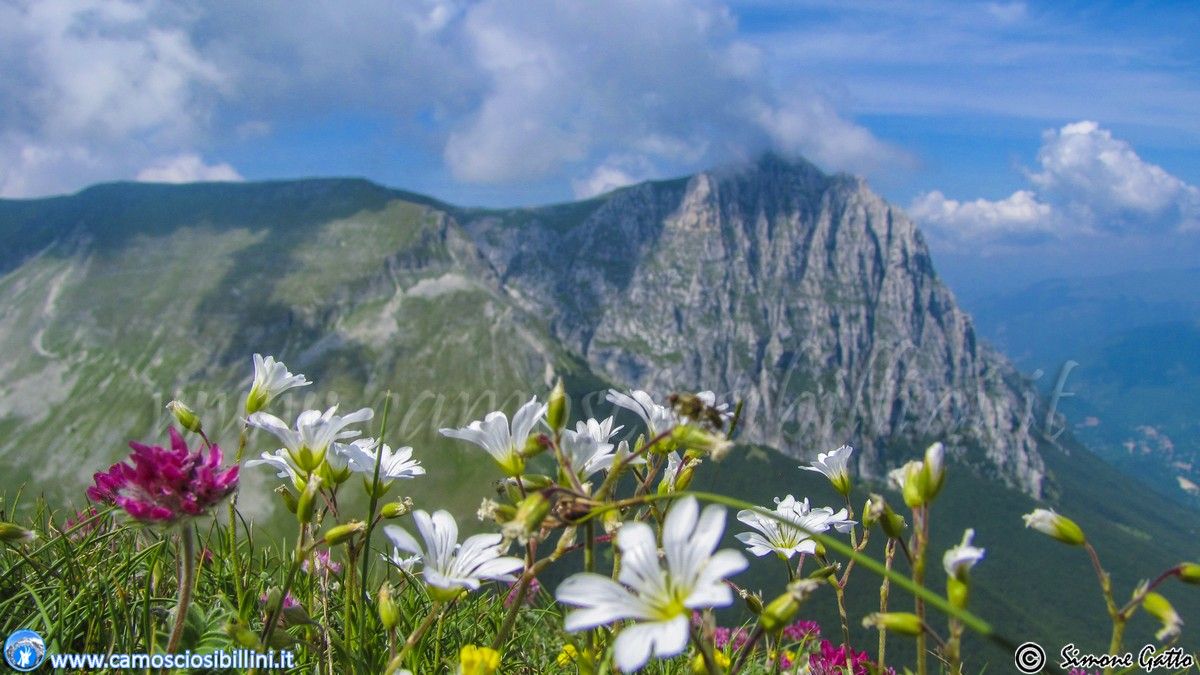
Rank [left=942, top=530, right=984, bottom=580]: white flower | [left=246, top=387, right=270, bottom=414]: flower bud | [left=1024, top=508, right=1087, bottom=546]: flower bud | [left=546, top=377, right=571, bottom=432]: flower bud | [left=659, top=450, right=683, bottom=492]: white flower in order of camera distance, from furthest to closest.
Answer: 1. [left=246, top=387, right=270, bottom=414]: flower bud
2. [left=659, top=450, right=683, bottom=492]: white flower
3. [left=1024, top=508, right=1087, bottom=546]: flower bud
4. [left=546, top=377, right=571, bottom=432]: flower bud
5. [left=942, top=530, right=984, bottom=580]: white flower

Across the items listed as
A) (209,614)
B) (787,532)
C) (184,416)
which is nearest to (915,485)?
(787,532)

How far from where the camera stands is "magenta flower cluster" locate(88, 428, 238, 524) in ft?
7.91

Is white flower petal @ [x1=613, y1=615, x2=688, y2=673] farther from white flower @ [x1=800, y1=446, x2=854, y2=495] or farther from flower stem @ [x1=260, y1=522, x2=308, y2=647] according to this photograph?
white flower @ [x1=800, y1=446, x2=854, y2=495]

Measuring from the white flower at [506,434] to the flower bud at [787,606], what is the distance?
101 centimetres

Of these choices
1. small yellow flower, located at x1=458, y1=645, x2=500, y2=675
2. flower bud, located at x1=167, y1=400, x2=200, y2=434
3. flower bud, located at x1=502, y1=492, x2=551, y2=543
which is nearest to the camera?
flower bud, located at x1=502, y1=492, x2=551, y2=543

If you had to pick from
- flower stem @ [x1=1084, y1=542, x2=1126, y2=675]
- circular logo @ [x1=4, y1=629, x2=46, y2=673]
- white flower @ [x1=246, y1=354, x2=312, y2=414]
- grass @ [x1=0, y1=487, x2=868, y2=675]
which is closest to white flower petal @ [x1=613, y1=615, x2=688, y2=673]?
grass @ [x1=0, y1=487, x2=868, y2=675]

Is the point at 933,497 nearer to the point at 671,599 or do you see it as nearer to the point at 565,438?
the point at 671,599

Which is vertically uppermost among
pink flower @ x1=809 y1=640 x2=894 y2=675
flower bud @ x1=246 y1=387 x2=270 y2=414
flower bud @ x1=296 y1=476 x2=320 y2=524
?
flower bud @ x1=246 y1=387 x2=270 y2=414

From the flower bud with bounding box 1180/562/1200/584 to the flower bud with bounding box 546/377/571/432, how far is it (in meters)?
2.00

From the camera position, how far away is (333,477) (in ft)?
10.6

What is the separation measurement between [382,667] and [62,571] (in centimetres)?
193

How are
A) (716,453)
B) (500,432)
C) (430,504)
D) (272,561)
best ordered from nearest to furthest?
(716,453)
(500,432)
(272,561)
(430,504)

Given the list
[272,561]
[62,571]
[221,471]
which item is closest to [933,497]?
[221,471]

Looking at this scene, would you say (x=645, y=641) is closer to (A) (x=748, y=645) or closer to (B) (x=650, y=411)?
(A) (x=748, y=645)
